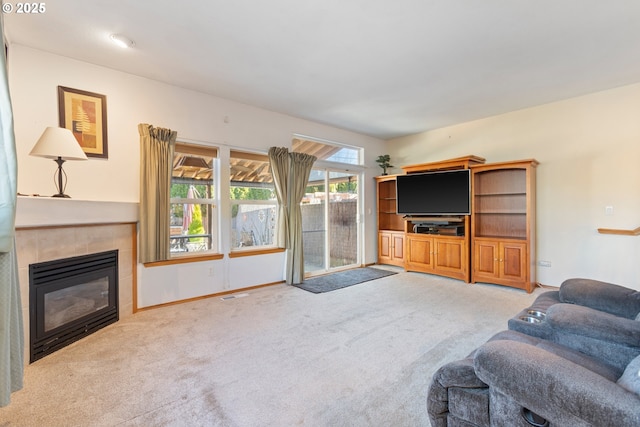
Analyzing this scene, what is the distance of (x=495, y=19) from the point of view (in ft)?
7.72

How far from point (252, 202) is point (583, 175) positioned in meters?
4.74

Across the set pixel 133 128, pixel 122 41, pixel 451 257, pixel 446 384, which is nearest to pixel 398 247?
pixel 451 257

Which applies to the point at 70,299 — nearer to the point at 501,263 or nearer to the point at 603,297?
the point at 603,297

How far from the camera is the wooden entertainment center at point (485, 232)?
425cm

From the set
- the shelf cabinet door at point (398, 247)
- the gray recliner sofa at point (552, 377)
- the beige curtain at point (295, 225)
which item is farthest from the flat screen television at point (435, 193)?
the gray recliner sofa at point (552, 377)

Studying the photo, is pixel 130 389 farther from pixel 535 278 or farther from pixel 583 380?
pixel 535 278

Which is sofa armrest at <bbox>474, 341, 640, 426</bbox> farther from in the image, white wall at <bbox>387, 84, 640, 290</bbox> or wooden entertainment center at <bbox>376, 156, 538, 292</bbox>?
white wall at <bbox>387, 84, 640, 290</bbox>

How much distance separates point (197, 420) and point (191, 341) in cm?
110

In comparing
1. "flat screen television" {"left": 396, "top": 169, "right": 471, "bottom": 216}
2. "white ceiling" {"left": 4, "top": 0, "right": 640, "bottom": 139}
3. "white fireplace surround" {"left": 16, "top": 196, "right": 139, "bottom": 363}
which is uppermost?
"white ceiling" {"left": 4, "top": 0, "right": 640, "bottom": 139}

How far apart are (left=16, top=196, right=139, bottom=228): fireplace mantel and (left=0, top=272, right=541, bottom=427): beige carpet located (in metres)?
1.11

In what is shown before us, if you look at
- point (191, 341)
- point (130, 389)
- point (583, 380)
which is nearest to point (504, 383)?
point (583, 380)

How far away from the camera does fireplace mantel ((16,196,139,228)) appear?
87.0 inches

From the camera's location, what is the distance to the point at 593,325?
147cm

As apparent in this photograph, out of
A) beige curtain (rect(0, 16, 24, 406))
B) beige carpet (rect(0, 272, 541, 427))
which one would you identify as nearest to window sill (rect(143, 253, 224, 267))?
beige carpet (rect(0, 272, 541, 427))
